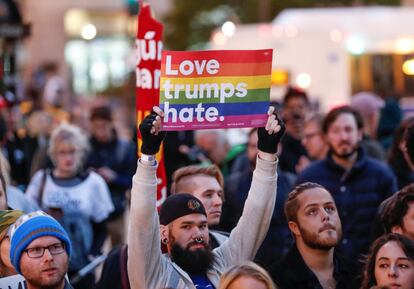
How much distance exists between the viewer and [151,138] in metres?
6.25

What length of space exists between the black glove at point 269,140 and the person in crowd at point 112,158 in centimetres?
575

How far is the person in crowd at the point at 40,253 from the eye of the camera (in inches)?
241

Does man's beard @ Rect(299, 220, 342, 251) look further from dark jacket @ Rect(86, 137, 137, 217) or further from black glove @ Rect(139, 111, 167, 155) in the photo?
dark jacket @ Rect(86, 137, 137, 217)

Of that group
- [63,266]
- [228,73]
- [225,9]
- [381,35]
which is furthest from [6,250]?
[225,9]

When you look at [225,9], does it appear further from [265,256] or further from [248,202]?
[248,202]

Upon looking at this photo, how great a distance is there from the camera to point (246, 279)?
5664 mm

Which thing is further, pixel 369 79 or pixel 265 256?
pixel 369 79

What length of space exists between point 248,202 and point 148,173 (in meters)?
0.84

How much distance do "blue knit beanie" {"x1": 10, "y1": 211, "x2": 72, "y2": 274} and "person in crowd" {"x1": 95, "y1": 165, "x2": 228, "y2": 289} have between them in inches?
52.7

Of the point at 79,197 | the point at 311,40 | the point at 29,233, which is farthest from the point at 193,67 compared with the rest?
the point at 311,40

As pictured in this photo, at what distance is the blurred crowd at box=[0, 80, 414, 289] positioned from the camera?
6398 mm

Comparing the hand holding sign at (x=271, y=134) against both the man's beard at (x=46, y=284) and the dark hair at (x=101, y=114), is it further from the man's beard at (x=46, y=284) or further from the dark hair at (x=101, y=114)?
the dark hair at (x=101, y=114)

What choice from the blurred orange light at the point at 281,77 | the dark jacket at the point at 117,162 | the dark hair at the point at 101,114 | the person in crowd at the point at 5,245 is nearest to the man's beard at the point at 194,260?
the person in crowd at the point at 5,245

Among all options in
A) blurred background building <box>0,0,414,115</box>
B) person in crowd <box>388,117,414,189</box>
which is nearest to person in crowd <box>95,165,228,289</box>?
person in crowd <box>388,117,414,189</box>
